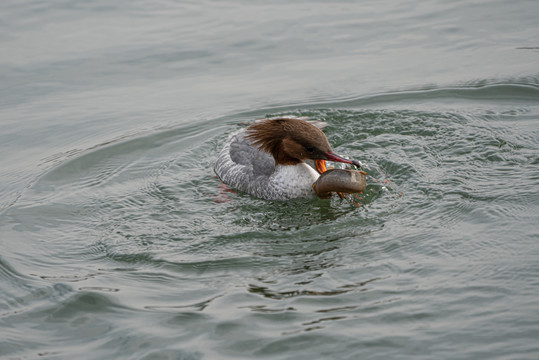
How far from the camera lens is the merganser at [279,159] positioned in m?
7.49

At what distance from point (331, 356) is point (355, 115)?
5.42 meters

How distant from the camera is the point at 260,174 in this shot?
26.4ft

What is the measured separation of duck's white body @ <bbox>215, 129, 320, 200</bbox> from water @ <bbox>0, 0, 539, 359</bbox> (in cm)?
18

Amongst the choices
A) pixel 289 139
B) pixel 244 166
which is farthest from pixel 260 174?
pixel 289 139

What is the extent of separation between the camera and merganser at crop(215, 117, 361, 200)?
749 cm

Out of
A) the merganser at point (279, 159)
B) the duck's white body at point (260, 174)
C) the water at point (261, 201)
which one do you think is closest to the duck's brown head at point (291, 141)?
the merganser at point (279, 159)

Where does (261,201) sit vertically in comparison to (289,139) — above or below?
below

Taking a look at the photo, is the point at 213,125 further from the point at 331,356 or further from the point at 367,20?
the point at 331,356

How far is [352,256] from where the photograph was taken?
5.95 meters

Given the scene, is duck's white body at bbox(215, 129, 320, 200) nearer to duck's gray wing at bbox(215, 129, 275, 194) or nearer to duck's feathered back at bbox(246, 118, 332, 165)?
duck's gray wing at bbox(215, 129, 275, 194)

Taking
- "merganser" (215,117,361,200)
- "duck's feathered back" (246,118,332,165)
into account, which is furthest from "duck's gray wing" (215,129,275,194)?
"duck's feathered back" (246,118,332,165)

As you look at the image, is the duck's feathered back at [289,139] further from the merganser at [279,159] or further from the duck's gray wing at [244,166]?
the duck's gray wing at [244,166]

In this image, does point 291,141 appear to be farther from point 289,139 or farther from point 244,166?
point 244,166

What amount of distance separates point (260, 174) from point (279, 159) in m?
0.30
